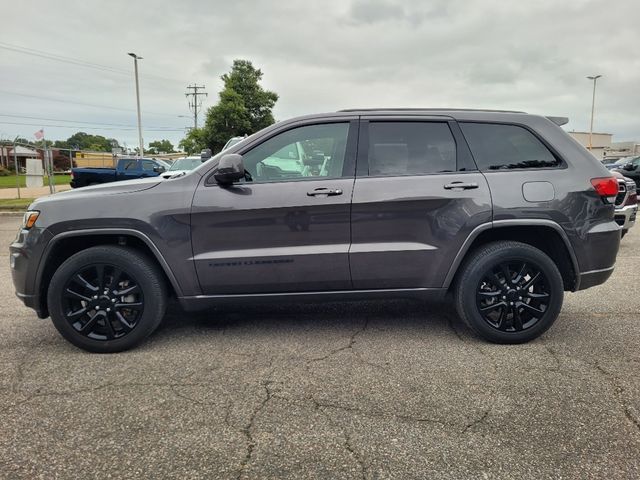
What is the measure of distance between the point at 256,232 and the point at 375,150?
113cm

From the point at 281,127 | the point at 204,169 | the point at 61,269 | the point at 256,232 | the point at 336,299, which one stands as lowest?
the point at 336,299

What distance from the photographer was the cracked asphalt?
2.37 metres

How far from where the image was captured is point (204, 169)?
147 inches

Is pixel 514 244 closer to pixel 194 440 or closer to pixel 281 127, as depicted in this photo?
pixel 281 127

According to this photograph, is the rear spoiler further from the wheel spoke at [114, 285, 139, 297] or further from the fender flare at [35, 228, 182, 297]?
the wheel spoke at [114, 285, 139, 297]

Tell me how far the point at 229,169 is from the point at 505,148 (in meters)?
2.19

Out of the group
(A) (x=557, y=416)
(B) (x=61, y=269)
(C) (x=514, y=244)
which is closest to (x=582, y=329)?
(C) (x=514, y=244)

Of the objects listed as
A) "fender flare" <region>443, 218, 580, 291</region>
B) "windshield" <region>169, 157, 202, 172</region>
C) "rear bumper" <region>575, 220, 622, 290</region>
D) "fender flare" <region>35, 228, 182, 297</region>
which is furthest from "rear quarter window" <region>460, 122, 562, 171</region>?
"windshield" <region>169, 157, 202, 172</region>

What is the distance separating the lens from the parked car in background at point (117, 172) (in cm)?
1838

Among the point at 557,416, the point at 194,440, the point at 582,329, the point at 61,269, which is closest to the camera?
the point at 194,440

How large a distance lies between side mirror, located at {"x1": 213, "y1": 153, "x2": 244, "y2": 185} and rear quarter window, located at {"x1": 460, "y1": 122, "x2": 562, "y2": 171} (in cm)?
181

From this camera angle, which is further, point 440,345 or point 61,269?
point 440,345

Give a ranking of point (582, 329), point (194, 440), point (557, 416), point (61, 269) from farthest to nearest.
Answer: point (582, 329) < point (61, 269) < point (557, 416) < point (194, 440)

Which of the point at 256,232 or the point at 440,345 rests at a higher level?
the point at 256,232
